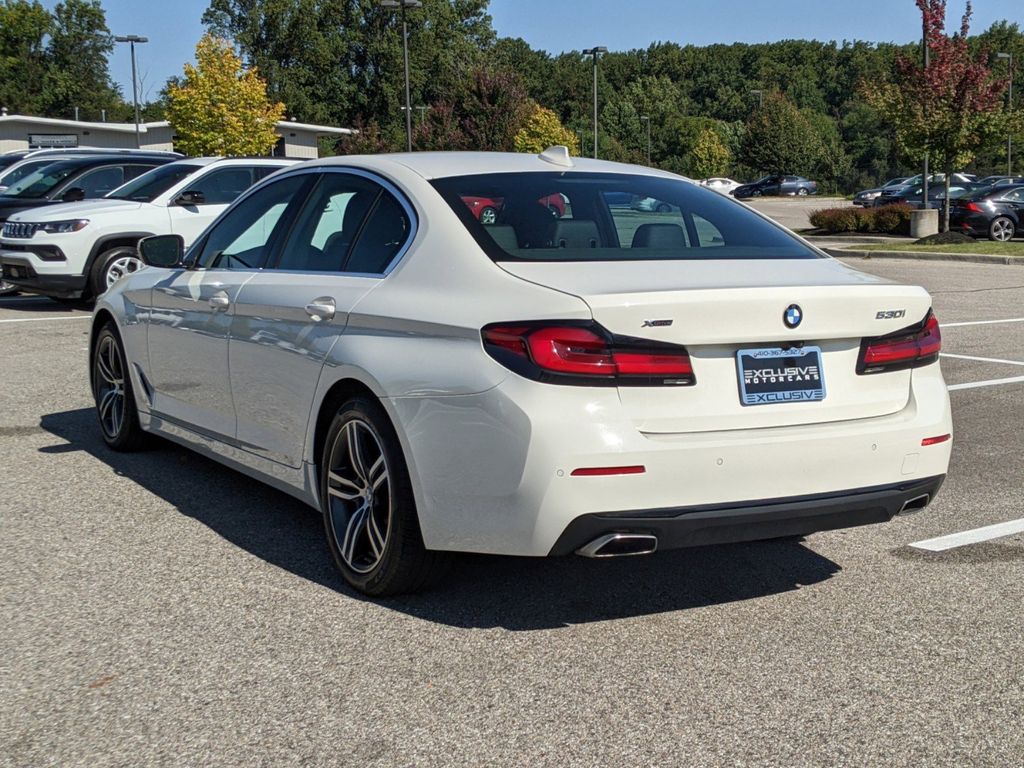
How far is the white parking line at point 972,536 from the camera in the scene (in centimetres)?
527

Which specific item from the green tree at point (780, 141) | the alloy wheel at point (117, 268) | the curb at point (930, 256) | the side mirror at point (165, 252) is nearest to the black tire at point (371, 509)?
the side mirror at point (165, 252)

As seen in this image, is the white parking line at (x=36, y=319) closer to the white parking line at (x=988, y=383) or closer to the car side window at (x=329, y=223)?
the white parking line at (x=988, y=383)

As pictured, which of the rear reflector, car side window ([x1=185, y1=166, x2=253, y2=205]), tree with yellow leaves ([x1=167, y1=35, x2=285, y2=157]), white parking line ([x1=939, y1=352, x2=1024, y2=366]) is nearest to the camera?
the rear reflector

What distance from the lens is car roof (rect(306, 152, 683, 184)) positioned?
195 inches

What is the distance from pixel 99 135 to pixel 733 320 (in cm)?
7167

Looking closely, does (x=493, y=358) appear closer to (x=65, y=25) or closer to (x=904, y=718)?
(x=904, y=718)

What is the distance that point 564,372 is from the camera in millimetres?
3814

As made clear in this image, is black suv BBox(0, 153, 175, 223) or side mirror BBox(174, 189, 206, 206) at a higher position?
black suv BBox(0, 153, 175, 223)

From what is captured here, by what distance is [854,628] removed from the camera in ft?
14.0

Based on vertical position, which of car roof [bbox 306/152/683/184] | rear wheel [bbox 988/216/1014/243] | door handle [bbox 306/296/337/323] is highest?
car roof [bbox 306/152/683/184]

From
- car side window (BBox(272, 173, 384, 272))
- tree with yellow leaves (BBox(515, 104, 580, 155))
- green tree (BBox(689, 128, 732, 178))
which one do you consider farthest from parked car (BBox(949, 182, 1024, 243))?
green tree (BBox(689, 128, 732, 178))

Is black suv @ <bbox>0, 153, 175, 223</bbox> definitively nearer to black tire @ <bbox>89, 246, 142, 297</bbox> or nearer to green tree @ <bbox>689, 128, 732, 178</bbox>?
black tire @ <bbox>89, 246, 142, 297</bbox>

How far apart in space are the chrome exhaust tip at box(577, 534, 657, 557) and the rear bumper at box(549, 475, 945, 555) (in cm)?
1

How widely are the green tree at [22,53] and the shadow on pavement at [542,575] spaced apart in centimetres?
11896
